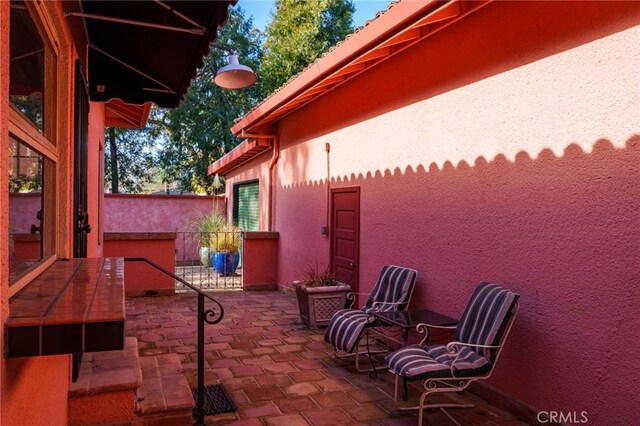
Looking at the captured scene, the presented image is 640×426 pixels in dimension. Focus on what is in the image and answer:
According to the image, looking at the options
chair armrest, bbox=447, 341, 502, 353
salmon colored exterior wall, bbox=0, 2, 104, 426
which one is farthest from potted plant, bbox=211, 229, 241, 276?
salmon colored exterior wall, bbox=0, 2, 104, 426

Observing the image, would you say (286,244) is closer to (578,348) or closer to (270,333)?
(270,333)

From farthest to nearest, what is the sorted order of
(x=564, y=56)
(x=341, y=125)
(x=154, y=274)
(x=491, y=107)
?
1. (x=154, y=274)
2. (x=341, y=125)
3. (x=491, y=107)
4. (x=564, y=56)

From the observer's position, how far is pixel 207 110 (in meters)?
23.8

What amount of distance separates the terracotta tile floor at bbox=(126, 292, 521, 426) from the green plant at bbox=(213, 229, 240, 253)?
12.0 ft

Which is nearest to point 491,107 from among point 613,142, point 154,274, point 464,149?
point 464,149

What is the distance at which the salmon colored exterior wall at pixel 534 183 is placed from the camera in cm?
337

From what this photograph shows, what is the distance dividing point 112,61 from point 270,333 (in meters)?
3.94

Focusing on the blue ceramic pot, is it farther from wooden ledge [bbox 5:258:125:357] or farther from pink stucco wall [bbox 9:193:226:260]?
wooden ledge [bbox 5:258:125:357]

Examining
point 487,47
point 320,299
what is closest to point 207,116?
point 320,299

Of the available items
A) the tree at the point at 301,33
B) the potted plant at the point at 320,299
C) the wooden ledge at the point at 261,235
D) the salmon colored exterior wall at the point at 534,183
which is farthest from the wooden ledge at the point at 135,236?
the tree at the point at 301,33

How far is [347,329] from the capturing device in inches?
208

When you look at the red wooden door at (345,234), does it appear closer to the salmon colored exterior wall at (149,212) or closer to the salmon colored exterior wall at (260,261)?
the salmon colored exterior wall at (260,261)

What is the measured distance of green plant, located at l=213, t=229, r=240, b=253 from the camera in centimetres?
1195

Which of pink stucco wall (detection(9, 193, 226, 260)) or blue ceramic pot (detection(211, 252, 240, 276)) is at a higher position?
pink stucco wall (detection(9, 193, 226, 260))
